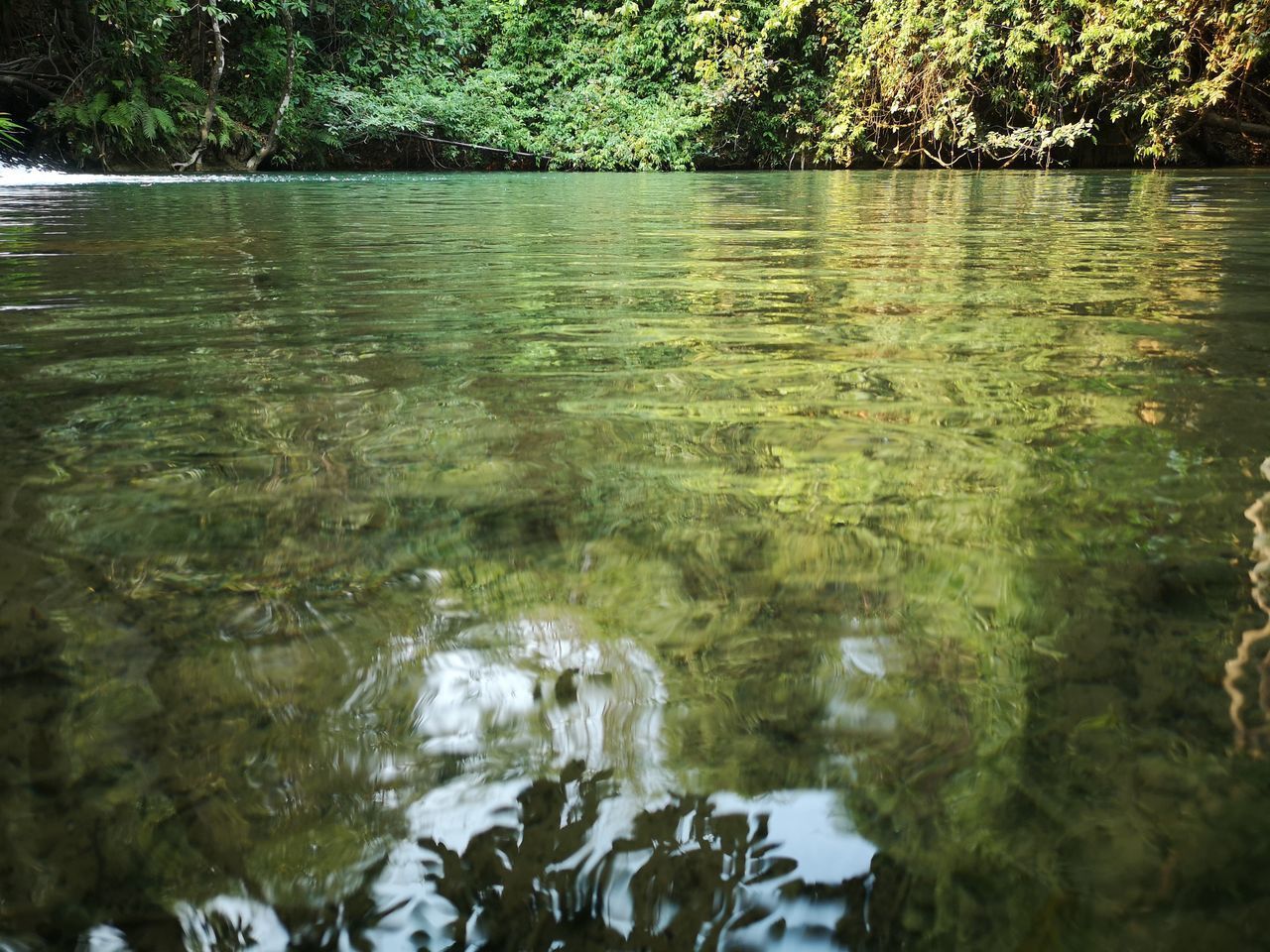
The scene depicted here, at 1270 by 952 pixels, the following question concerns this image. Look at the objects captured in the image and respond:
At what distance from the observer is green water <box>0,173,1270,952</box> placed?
464 mm

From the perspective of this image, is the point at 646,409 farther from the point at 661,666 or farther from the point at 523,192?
the point at 523,192

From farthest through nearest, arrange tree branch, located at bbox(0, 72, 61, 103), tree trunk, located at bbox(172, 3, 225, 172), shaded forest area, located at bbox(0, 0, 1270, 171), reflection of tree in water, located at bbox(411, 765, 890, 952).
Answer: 1. tree trunk, located at bbox(172, 3, 225, 172)
2. tree branch, located at bbox(0, 72, 61, 103)
3. shaded forest area, located at bbox(0, 0, 1270, 171)
4. reflection of tree in water, located at bbox(411, 765, 890, 952)

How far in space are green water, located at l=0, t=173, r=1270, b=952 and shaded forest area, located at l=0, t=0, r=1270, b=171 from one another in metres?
12.3

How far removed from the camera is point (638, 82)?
17.1 meters

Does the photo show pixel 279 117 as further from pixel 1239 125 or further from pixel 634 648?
pixel 634 648

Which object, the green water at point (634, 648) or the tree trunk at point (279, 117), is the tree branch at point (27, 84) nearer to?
the tree trunk at point (279, 117)

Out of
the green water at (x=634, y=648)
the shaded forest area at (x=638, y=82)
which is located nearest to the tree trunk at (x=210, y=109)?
the shaded forest area at (x=638, y=82)

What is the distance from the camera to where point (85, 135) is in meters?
11.9

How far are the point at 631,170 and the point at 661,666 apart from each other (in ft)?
54.1

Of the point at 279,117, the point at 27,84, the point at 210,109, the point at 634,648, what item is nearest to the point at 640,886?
the point at 634,648

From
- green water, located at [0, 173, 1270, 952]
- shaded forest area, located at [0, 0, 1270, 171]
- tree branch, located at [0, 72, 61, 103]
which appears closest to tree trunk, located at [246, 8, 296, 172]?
shaded forest area, located at [0, 0, 1270, 171]

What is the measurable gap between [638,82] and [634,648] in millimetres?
18079

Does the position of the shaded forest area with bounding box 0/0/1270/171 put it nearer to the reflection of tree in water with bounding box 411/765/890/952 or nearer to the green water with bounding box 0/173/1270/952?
the green water with bounding box 0/173/1270/952

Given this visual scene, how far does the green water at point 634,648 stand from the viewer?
464 mm
